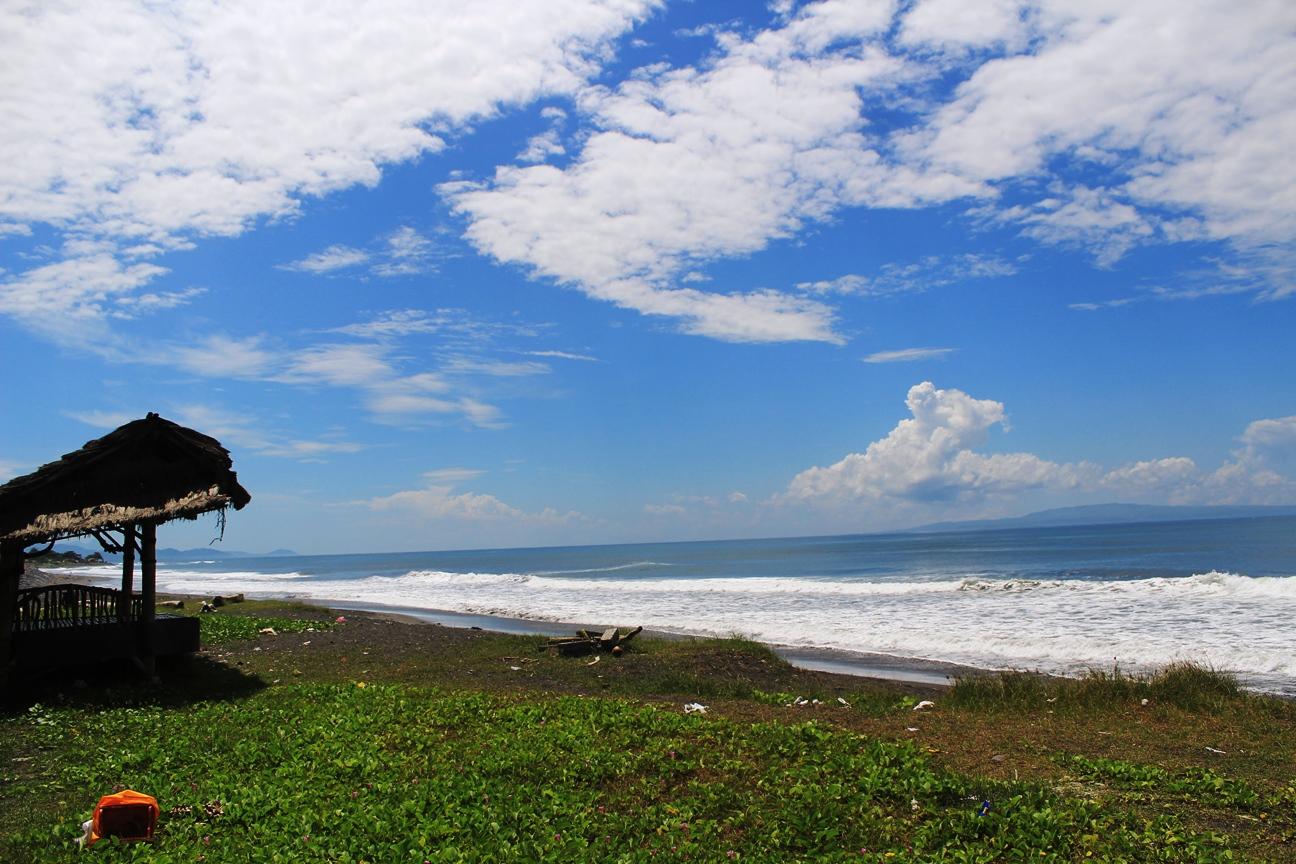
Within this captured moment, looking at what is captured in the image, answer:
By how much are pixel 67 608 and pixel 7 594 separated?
1619mm

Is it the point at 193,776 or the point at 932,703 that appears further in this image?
the point at 932,703

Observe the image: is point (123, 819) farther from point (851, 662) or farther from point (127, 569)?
point (851, 662)

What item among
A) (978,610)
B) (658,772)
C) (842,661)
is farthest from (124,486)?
(978,610)

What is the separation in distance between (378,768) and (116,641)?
850 cm

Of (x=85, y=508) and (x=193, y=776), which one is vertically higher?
Result: (x=85, y=508)

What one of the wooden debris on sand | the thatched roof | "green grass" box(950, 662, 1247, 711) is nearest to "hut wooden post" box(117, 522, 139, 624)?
the thatched roof

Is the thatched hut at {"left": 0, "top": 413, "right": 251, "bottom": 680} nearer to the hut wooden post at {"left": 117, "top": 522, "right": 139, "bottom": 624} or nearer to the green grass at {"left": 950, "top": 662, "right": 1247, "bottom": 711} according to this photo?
the hut wooden post at {"left": 117, "top": 522, "right": 139, "bottom": 624}

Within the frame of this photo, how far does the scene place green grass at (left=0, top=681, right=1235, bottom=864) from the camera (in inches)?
265

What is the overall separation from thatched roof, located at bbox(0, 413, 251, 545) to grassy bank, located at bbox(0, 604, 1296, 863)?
2795mm

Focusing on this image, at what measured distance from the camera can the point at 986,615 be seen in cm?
2923

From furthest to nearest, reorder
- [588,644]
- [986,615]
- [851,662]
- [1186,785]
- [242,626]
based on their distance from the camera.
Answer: [986,615] < [242,626] < [851,662] < [588,644] < [1186,785]

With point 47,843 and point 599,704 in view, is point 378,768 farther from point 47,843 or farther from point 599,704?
point 599,704

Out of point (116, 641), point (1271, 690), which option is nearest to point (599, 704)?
point (116, 641)

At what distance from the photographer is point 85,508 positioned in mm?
13906
